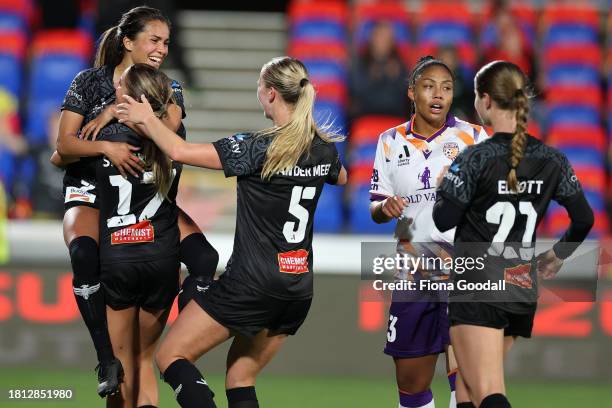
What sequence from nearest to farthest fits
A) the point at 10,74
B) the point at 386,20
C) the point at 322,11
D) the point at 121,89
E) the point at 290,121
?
the point at 290,121 < the point at 121,89 < the point at 10,74 < the point at 386,20 < the point at 322,11

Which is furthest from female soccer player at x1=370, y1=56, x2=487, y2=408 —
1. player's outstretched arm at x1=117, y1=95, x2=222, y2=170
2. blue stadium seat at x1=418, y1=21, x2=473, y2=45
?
blue stadium seat at x1=418, y1=21, x2=473, y2=45

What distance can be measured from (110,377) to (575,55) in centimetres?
848

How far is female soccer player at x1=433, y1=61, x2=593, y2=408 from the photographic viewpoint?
436 centimetres

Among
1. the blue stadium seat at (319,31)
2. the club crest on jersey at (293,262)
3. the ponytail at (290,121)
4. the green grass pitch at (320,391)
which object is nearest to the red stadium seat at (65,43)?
the blue stadium seat at (319,31)

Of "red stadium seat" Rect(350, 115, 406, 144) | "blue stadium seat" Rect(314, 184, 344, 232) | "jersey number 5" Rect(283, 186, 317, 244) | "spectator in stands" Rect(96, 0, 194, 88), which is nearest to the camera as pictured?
"jersey number 5" Rect(283, 186, 317, 244)

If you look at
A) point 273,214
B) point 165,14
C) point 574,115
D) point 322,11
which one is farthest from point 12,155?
point 273,214

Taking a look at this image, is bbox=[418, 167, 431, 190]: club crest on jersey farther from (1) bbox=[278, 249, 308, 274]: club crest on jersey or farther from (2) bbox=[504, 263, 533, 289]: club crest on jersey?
(2) bbox=[504, 263, 533, 289]: club crest on jersey

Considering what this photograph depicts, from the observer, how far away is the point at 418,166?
5.46m

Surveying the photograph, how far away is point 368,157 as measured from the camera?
33.8 ft

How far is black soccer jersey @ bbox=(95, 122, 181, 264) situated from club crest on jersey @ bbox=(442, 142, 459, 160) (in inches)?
58.2

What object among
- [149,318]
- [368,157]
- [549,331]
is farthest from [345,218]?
[149,318]

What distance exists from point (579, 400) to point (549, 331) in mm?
844

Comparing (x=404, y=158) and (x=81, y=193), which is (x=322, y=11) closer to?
(x=404, y=158)

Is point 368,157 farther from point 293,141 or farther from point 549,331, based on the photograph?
point 293,141
